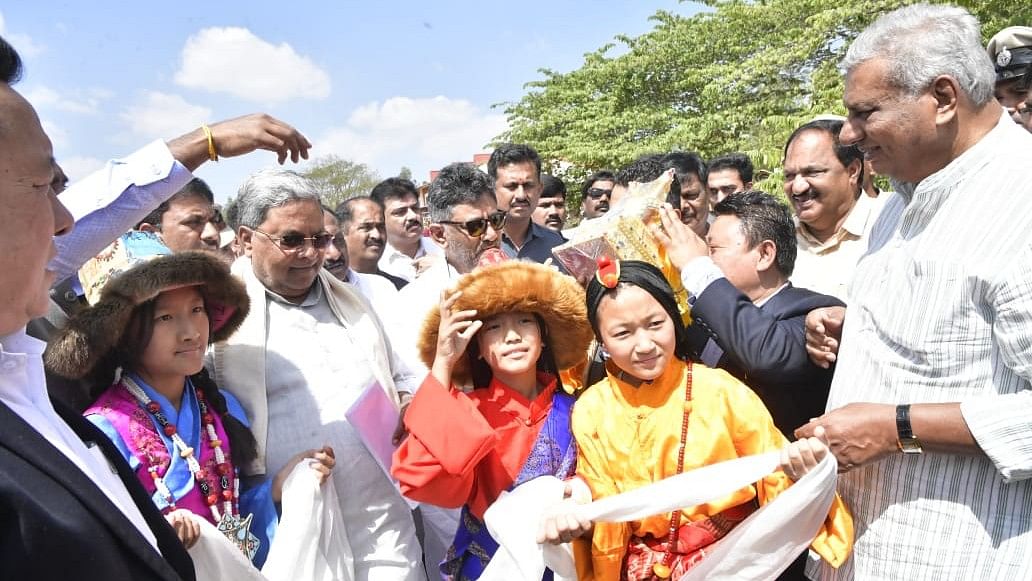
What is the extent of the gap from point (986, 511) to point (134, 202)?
2.83 meters

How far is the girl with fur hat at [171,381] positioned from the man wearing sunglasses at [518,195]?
307 cm

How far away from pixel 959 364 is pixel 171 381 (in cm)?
262

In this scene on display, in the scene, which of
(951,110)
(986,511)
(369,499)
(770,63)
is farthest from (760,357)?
(770,63)

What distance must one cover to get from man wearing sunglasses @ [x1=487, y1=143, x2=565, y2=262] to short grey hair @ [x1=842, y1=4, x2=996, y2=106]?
3579 millimetres

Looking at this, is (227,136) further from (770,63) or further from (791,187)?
(770,63)

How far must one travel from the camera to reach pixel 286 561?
2.62 meters

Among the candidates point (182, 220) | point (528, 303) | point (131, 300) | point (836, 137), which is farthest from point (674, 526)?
point (182, 220)

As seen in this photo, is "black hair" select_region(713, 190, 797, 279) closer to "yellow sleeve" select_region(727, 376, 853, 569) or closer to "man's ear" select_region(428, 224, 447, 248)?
"yellow sleeve" select_region(727, 376, 853, 569)

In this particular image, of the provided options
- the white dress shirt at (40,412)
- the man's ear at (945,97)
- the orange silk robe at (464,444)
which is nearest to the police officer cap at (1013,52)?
the man's ear at (945,97)

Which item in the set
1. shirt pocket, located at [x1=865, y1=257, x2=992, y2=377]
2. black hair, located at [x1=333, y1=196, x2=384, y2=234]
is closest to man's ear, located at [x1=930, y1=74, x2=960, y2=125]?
shirt pocket, located at [x1=865, y1=257, x2=992, y2=377]

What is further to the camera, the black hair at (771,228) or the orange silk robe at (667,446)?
the black hair at (771,228)

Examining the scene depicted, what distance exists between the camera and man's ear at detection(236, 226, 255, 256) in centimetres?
309

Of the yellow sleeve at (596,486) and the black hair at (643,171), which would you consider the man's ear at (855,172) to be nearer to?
the black hair at (643,171)

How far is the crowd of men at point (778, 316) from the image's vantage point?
1.28 metres
